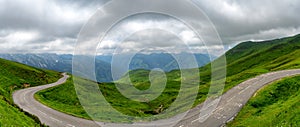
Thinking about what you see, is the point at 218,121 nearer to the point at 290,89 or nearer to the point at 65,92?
the point at 290,89

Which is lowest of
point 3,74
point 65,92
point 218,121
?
point 218,121

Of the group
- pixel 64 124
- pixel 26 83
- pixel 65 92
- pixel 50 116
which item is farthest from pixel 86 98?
pixel 64 124

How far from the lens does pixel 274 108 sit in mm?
46250

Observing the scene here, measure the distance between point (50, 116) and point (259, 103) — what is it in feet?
134

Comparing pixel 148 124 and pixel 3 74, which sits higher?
pixel 3 74

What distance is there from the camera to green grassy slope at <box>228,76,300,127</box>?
34.3m

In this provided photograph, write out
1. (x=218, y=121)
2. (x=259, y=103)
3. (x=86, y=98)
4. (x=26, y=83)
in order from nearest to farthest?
(x=218, y=121), (x=259, y=103), (x=86, y=98), (x=26, y=83)

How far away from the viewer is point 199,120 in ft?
152

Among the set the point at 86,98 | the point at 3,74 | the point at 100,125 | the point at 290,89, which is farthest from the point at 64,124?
the point at 3,74

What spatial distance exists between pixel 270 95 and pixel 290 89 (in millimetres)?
5580

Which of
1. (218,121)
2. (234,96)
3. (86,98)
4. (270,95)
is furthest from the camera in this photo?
(86,98)

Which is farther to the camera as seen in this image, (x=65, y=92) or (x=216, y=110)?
(x=65, y=92)

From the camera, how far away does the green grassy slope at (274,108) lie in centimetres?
3431

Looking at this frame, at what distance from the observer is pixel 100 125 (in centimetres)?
5009
